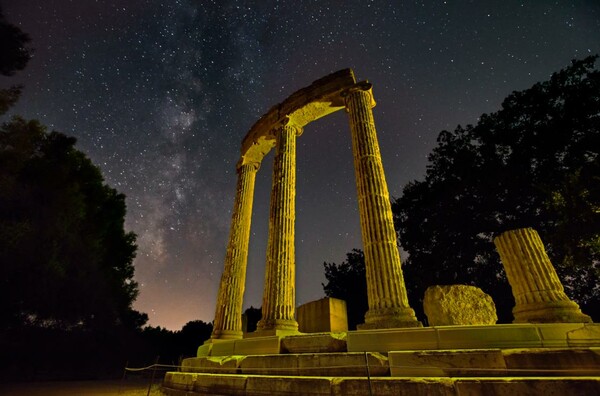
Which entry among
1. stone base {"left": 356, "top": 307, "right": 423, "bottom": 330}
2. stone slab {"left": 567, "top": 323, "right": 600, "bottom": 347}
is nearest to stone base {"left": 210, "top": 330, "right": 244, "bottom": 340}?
stone base {"left": 356, "top": 307, "right": 423, "bottom": 330}

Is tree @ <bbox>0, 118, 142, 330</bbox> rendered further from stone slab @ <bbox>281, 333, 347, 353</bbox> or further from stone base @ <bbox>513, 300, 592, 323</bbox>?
stone base @ <bbox>513, 300, 592, 323</bbox>

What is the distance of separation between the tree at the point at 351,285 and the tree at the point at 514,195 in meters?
5.81

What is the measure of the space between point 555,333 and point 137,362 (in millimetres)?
27829

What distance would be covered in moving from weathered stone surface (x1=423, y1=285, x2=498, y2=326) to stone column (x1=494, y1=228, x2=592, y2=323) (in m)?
0.81

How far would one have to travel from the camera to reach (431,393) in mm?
3570

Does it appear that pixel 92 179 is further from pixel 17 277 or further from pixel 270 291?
pixel 270 291

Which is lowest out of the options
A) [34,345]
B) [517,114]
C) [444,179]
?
[34,345]

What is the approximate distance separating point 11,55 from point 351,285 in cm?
2920

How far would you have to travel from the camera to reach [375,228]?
777 cm

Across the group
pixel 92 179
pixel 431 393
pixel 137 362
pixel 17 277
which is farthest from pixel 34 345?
pixel 431 393

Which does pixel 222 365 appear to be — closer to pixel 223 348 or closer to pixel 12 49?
Answer: pixel 223 348

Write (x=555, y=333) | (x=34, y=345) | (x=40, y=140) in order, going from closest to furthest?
(x=555, y=333) < (x=34, y=345) < (x=40, y=140)

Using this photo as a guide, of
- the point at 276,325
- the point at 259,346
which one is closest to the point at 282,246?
the point at 276,325

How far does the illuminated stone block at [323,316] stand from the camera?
8.80 metres
